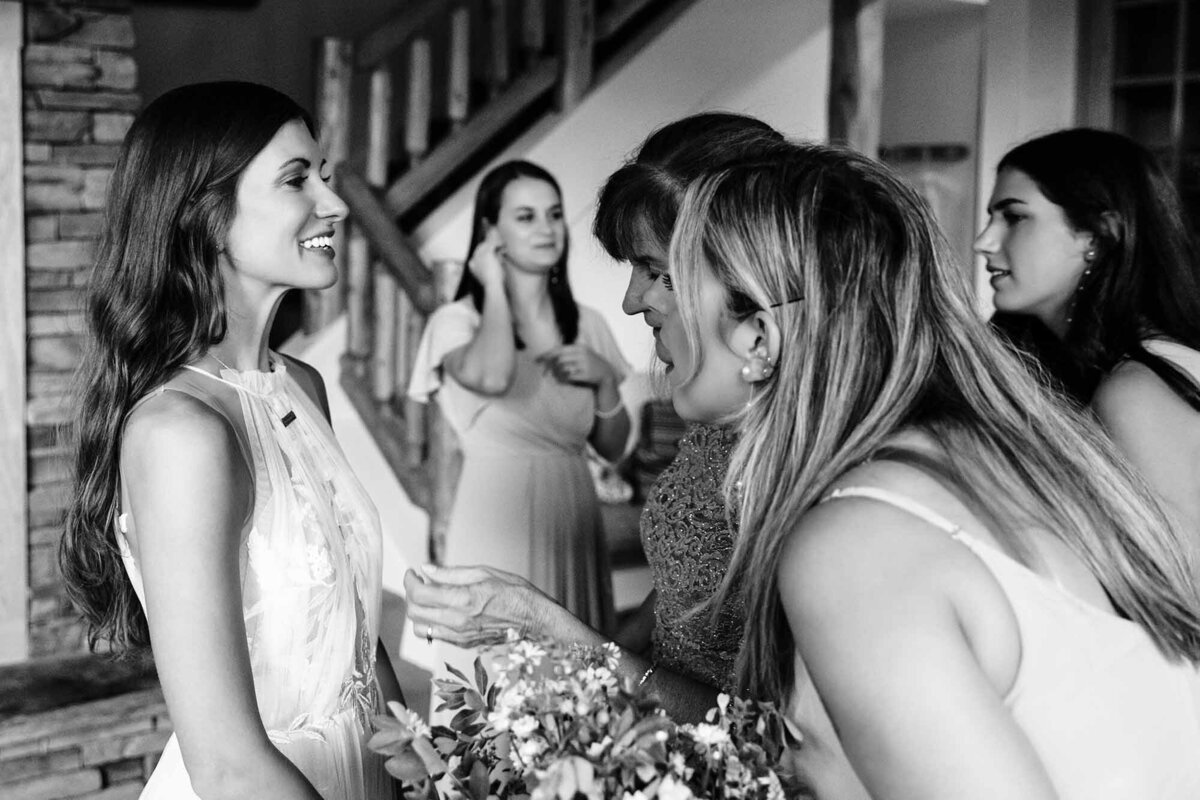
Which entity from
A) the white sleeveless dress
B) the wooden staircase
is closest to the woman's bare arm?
the white sleeveless dress

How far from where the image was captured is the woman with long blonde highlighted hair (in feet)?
3.66

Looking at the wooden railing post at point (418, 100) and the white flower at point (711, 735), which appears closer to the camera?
the white flower at point (711, 735)

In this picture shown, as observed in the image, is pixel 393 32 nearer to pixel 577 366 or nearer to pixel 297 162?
pixel 577 366

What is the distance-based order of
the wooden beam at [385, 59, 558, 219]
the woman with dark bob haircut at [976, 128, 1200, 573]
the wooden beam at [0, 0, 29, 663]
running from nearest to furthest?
the woman with dark bob haircut at [976, 128, 1200, 573] < the wooden beam at [0, 0, 29, 663] < the wooden beam at [385, 59, 558, 219]

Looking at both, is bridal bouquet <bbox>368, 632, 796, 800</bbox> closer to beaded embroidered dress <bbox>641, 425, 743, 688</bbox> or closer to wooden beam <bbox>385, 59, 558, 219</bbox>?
beaded embroidered dress <bbox>641, 425, 743, 688</bbox>

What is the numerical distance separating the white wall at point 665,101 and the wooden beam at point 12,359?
221cm

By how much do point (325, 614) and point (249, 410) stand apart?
32 centimetres

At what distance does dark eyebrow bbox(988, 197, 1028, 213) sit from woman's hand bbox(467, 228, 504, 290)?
5.63 ft

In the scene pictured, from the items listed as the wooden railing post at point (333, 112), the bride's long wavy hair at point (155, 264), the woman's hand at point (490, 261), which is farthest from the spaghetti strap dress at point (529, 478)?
the bride's long wavy hair at point (155, 264)

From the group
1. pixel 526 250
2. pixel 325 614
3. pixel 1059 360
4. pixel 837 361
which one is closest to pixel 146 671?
pixel 526 250

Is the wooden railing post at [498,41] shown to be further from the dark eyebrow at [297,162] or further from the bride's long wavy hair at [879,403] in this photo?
the bride's long wavy hair at [879,403]

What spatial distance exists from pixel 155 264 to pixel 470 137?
403 centimetres

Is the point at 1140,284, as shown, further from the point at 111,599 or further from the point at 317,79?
the point at 317,79

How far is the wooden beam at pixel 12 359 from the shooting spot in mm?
3713
